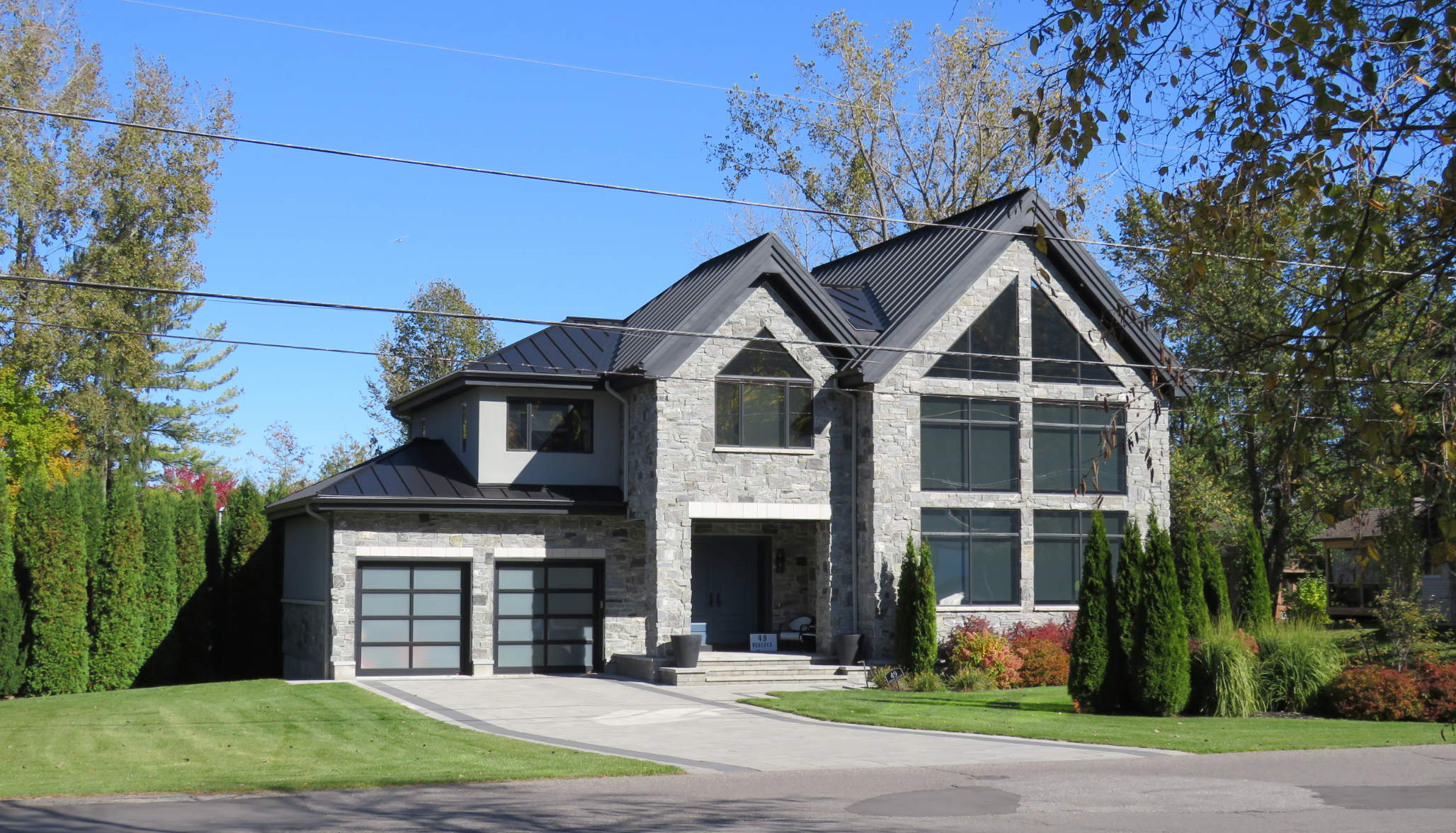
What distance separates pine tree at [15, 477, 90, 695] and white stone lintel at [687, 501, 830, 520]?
11342mm

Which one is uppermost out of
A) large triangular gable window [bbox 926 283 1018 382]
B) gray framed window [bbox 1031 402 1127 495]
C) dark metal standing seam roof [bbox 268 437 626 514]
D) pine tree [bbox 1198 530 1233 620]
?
large triangular gable window [bbox 926 283 1018 382]

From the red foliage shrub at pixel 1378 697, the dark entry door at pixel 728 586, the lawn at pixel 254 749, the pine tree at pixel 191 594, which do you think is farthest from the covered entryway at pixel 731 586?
the red foliage shrub at pixel 1378 697

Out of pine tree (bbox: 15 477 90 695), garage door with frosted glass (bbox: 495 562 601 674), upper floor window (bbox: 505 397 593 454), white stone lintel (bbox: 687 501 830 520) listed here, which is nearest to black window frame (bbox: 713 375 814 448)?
white stone lintel (bbox: 687 501 830 520)

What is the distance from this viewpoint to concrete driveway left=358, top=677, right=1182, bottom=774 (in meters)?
13.2

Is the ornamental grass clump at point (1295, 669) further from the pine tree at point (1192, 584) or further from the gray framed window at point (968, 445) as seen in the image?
the gray framed window at point (968, 445)

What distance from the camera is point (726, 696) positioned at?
1961 centimetres

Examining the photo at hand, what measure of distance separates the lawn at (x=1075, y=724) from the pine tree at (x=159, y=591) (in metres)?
12.4

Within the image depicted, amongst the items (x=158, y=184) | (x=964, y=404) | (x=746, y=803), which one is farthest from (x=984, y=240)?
(x=158, y=184)

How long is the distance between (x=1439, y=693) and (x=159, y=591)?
2183 cm

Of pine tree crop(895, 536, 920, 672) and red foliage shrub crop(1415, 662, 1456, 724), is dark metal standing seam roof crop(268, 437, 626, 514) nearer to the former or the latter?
pine tree crop(895, 536, 920, 672)

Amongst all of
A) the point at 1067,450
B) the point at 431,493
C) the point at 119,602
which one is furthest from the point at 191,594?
the point at 1067,450

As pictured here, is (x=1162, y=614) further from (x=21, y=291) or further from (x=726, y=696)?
(x=21, y=291)

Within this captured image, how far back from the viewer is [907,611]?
21.8 metres

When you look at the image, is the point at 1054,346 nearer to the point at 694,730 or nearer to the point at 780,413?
the point at 780,413
